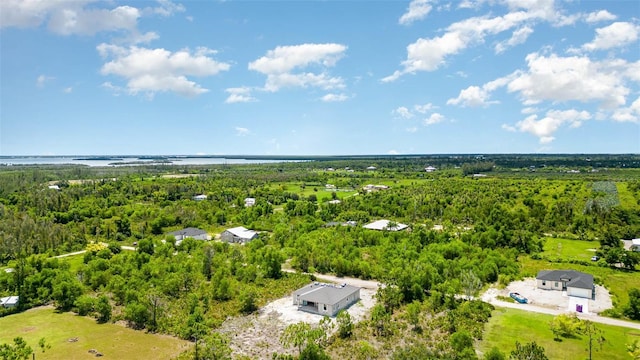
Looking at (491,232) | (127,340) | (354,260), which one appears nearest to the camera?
(127,340)

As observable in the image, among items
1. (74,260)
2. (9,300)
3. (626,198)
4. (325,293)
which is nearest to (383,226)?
(325,293)

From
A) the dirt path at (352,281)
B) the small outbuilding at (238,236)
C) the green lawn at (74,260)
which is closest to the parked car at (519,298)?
the dirt path at (352,281)

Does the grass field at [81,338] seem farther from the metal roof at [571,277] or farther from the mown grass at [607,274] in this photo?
the mown grass at [607,274]

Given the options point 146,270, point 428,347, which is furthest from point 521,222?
point 146,270

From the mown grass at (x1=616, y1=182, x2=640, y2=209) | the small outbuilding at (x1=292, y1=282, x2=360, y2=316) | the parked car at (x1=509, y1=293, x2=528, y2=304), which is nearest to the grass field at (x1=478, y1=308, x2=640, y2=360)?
the parked car at (x1=509, y1=293, x2=528, y2=304)

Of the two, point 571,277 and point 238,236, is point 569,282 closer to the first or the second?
point 571,277

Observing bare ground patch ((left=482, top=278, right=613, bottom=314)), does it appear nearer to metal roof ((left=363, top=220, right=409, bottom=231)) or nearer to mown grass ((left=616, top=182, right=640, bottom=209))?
metal roof ((left=363, top=220, right=409, bottom=231))

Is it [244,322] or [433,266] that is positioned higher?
[433,266]

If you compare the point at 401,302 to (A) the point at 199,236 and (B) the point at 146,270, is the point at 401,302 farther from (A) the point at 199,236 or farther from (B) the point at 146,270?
(A) the point at 199,236
